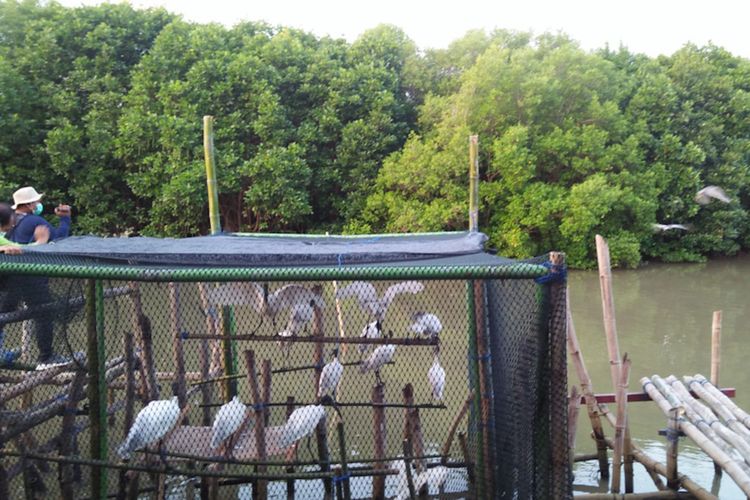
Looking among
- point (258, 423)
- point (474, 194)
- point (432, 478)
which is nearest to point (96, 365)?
point (258, 423)

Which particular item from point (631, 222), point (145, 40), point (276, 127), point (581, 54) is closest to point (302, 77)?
point (276, 127)

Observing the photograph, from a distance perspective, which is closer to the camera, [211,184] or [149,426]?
[149,426]

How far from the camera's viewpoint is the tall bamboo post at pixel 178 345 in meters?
3.68

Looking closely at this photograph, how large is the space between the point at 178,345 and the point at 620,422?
8.66ft

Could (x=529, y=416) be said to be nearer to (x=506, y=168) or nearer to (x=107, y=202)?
(x=506, y=168)

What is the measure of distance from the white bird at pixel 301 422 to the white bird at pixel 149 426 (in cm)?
54

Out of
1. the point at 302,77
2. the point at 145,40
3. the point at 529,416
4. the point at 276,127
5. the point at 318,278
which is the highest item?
the point at 145,40

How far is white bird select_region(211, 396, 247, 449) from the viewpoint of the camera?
2996mm

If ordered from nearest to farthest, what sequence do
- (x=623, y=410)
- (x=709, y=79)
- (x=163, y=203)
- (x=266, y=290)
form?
(x=266, y=290), (x=623, y=410), (x=163, y=203), (x=709, y=79)

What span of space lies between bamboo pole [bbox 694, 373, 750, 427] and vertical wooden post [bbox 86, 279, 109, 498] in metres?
3.49

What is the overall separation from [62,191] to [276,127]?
447 centimetres

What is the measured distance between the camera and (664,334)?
8.70 meters

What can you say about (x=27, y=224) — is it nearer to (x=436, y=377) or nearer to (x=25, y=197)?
(x=25, y=197)

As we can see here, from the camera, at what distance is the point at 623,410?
3.75 metres
